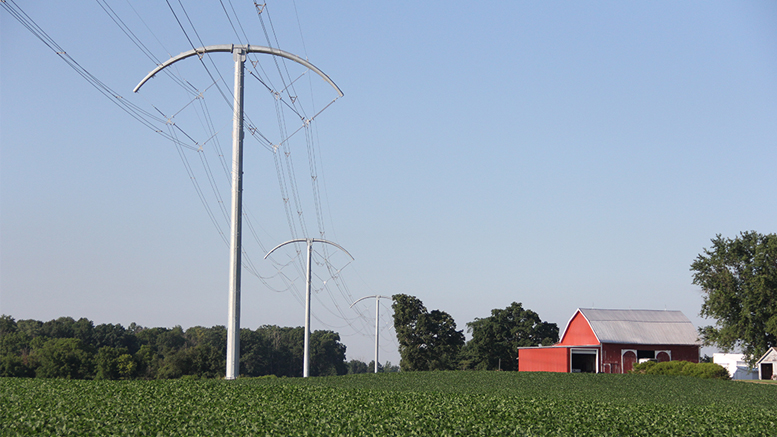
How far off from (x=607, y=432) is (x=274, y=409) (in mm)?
9370

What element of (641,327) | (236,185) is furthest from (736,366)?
(236,185)

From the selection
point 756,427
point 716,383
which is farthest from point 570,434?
point 716,383

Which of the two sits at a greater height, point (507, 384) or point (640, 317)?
point (640, 317)

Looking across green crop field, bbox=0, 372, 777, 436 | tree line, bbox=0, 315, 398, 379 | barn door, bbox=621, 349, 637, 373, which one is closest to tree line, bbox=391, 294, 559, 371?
tree line, bbox=0, 315, 398, 379

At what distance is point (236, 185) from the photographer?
78.2 feet

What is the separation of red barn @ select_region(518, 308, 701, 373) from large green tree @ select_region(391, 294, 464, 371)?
2458 centimetres

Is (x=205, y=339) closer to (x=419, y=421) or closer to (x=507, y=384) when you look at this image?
(x=507, y=384)

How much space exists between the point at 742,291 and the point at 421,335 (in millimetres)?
44813

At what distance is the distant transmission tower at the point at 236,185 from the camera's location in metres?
23.1

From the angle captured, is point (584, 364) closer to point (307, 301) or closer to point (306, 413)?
point (307, 301)

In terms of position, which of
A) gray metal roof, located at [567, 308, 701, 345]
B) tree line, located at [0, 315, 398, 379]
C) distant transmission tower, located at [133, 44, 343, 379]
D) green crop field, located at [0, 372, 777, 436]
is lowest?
tree line, located at [0, 315, 398, 379]

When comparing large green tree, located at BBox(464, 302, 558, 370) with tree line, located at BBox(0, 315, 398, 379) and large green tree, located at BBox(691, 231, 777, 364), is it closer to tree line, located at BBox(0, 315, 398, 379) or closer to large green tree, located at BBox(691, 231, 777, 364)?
tree line, located at BBox(0, 315, 398, 379)

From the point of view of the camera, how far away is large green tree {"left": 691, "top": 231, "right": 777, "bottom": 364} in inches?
2122

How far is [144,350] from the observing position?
374 ft
